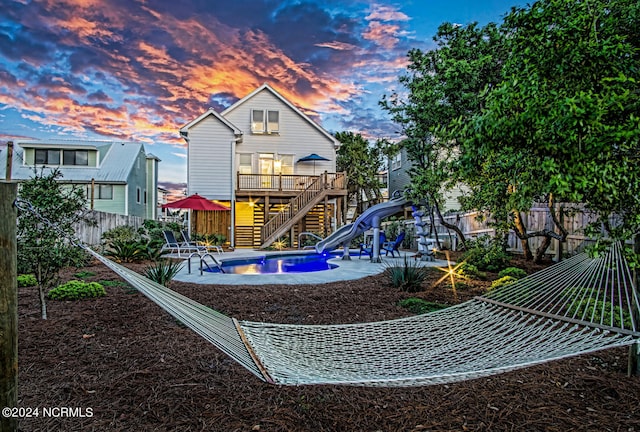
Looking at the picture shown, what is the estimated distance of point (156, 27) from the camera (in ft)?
40.4

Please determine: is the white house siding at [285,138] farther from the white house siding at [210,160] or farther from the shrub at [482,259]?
the shrub at [482,259]

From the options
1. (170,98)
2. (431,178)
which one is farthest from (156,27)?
(431,178)

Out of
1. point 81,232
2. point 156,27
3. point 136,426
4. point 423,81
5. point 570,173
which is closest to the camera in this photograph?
point 136,426

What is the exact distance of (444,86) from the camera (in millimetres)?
8422

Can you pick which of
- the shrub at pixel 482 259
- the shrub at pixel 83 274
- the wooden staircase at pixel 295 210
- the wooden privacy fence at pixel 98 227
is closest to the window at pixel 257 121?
the wooden staircase at pixel 295 210

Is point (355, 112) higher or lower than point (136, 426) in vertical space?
higher

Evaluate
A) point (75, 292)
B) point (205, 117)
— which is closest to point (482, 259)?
point (75, 292)

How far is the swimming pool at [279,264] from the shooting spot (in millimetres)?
10141

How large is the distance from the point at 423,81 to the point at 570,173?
7.34m

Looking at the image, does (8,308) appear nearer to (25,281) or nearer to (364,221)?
(25,281)

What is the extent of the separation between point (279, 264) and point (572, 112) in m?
10.1

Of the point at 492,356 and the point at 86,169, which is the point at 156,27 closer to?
the point at 86,169

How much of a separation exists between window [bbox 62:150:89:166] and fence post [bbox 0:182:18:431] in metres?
22.0

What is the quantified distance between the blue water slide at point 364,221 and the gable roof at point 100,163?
14.0 meters
